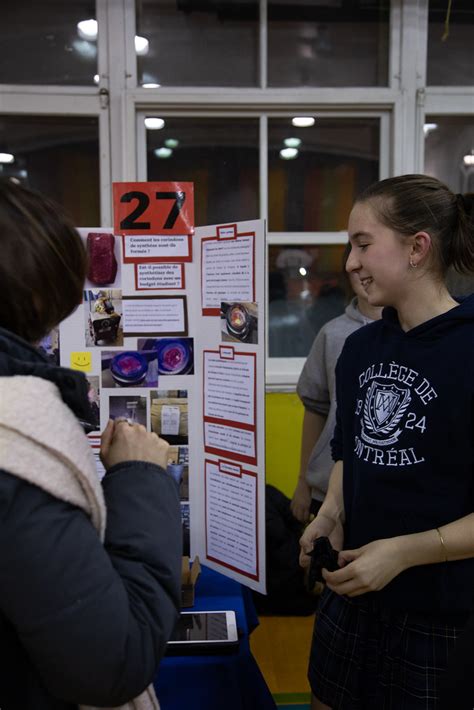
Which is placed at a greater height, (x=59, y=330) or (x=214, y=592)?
(x=59, y=330)

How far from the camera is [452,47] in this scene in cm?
302

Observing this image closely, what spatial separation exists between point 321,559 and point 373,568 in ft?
0.38

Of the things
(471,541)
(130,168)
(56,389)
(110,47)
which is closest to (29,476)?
(56,389)

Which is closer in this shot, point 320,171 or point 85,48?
point 85,48

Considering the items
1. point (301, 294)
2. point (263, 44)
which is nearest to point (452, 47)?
point (263, 44)

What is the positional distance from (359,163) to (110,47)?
1300 millimetres

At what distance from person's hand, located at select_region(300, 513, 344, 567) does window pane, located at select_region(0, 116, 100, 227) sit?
7.16 ft

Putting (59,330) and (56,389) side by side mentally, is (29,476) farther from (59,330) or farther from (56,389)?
(59,330)

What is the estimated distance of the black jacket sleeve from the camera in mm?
585

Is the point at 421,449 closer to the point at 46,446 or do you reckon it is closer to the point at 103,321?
the point at 46,446

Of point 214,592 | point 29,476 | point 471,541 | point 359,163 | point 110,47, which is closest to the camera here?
point 29,476

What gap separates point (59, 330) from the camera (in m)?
1.63

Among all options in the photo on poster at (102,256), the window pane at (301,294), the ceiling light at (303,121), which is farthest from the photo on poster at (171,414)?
the ceiling light at (303,121)

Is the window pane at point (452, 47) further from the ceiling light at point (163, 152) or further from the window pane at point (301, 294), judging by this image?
the ceiling light at point (163, 152)
